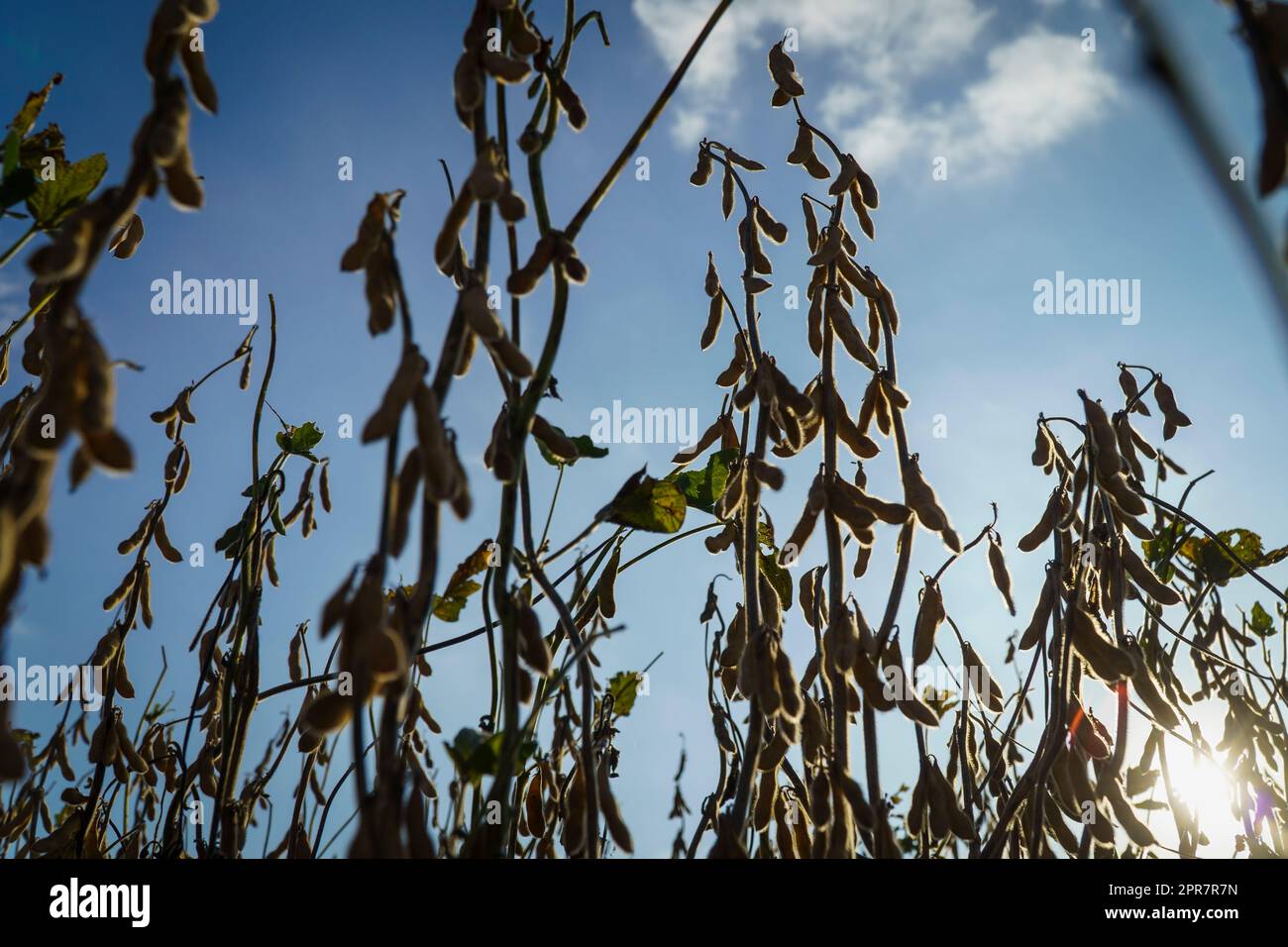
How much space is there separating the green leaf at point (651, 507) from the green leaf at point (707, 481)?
0.24 meters

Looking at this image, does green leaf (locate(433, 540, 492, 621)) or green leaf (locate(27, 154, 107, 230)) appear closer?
green leaf (locate(27, 154, 107, 230))

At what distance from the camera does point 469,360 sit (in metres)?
0.88

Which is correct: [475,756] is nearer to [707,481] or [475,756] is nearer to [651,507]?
[651,507]

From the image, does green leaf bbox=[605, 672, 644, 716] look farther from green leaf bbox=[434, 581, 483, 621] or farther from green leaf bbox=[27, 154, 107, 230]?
green leaf bbox=[27, 154, 107, 230]

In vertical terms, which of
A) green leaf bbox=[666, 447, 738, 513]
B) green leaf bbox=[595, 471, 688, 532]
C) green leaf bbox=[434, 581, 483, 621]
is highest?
green leaf bbox=[666, 447, 738, 513]

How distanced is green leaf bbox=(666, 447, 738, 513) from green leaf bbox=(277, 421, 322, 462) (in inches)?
34.7

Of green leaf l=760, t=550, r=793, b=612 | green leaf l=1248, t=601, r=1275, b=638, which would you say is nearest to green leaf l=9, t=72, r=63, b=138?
green leaf l=760, t=550, r=793, b=612

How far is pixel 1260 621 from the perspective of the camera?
8.89 ft

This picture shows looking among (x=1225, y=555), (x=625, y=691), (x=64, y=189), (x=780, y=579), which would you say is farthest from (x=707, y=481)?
(x=1225, y=555)

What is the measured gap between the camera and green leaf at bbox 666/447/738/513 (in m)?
1.70

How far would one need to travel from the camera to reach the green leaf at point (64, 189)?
115 cm

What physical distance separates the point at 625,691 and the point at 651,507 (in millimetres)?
450
